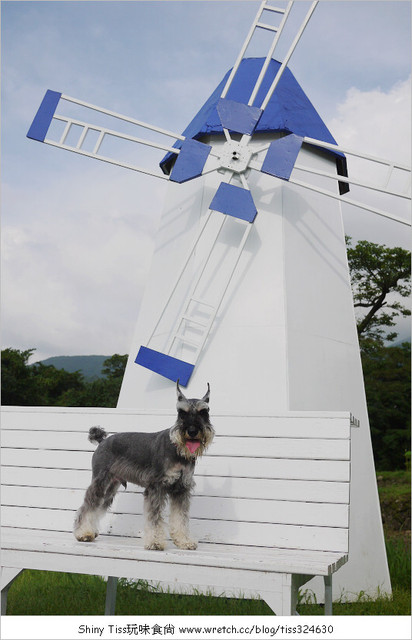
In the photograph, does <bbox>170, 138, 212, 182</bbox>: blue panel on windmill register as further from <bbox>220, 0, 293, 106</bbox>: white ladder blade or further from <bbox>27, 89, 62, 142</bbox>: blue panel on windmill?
<bbox>27, 89, 62, 142</bbox>: blue panel on windmill

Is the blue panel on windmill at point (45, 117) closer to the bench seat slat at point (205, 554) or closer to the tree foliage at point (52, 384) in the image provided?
the bench seat slat at point (205, 554)

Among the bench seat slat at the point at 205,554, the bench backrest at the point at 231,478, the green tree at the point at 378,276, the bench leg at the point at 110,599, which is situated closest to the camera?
the bench seat slat at the point at 205,554

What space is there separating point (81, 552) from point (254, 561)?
2.62 ft

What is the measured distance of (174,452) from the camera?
321 centimetres

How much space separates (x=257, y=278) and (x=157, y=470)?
8.88 feet

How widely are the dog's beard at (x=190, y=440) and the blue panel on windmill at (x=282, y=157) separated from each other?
2.88 m

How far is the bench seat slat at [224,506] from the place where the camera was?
133 inches

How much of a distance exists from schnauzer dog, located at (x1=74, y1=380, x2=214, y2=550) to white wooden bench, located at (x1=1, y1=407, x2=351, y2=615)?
0.13 meters

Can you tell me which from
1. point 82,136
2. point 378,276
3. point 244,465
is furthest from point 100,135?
point 378,276

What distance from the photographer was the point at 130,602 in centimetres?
442

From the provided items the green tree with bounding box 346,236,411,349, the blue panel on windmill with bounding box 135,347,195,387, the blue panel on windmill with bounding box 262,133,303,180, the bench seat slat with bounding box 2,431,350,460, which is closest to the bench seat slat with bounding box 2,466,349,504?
the bench seat slat with bounding box 2,431,350,460

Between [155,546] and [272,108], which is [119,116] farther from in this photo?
[155,546]

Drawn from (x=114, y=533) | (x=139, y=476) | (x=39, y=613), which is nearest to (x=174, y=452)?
(x=139, y=476)

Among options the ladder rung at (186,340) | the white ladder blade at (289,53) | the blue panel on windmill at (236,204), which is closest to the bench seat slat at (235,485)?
the ladder rung at (186,340)
